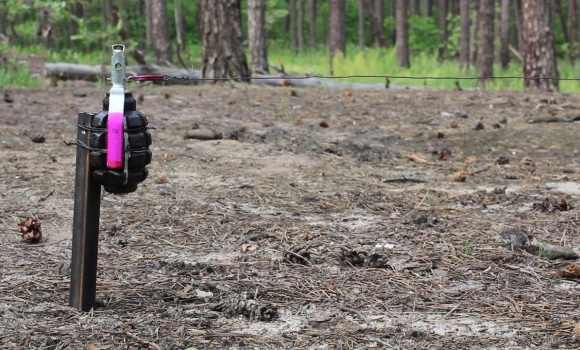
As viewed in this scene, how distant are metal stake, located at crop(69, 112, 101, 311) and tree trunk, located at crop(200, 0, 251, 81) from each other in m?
8.37

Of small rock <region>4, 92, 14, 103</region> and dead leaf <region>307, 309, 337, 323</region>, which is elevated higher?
small rock <region>4, 92, 14, 103</region>

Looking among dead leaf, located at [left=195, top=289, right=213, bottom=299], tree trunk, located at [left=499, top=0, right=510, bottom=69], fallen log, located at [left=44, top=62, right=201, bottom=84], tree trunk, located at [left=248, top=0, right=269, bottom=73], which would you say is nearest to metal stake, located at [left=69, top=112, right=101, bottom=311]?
dead leaf, located at [left=195, top=289, right=213, bottom=299]

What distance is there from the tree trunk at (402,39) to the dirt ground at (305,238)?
12.1 meters

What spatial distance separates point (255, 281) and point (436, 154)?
11.4 feet

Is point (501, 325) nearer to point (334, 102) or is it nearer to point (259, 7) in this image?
point (334, 102)

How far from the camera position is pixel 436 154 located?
6.34m

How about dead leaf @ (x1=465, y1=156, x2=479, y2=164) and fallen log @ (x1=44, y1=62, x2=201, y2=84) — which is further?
fallen log @ (x1=44, y1=62, x2=201, y2=84)

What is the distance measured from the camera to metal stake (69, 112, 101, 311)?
2752 mm

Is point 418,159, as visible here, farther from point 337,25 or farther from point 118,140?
point 337,25

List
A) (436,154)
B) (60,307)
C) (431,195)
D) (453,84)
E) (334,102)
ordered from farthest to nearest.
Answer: (453,84)
(334,102)
(436,154)
(431,195)
(60,307)

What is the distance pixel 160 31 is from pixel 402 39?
671cm

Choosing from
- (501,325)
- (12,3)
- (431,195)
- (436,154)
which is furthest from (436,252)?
(12,3)

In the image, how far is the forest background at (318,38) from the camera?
43.1 ft

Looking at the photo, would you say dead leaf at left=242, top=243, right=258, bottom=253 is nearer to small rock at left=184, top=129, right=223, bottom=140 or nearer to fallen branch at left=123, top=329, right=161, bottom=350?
fallen branch at left=123, top=329, right=161, bottom=350
